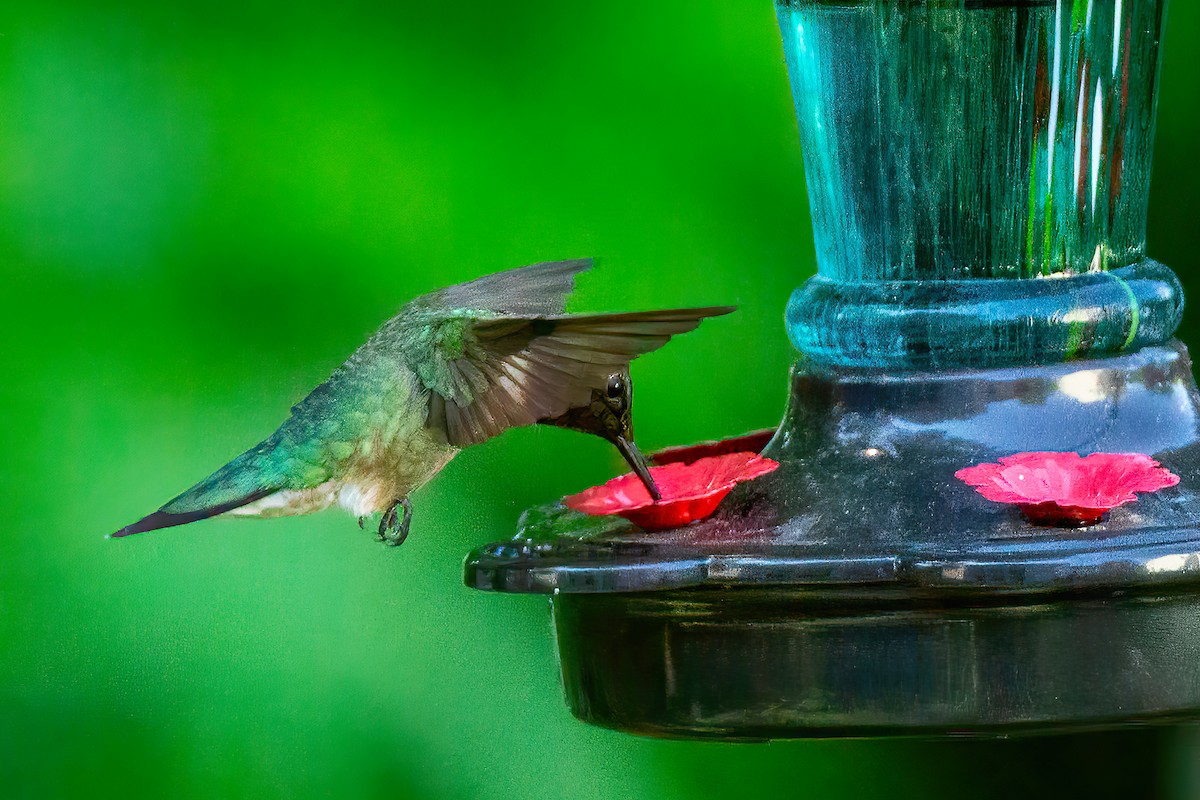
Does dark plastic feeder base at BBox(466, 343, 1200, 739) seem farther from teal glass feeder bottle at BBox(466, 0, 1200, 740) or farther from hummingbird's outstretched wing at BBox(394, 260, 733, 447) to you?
hummingbird's outstretched wing at BBox(394, 260, 733, 447)

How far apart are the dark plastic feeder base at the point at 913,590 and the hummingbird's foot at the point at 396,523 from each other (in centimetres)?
66

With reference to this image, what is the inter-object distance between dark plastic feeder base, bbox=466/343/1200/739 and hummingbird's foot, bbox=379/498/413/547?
0.66 m

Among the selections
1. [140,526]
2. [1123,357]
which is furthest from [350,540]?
[1123,357]

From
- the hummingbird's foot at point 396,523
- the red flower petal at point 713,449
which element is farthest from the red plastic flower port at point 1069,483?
the hummingbird's foot at point 396,523

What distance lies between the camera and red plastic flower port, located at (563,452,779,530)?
5.68 feet

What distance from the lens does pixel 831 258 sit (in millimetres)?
1966

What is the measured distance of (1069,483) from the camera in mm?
1527

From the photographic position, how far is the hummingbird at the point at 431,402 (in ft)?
6.39

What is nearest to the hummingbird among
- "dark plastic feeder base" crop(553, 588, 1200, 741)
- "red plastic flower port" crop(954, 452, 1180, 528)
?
"dark plastic feeder base" crop(553, 588, 1200, 741)

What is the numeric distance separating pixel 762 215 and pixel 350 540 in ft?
4.17

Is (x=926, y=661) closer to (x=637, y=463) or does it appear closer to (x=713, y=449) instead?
(x=637, y=463)

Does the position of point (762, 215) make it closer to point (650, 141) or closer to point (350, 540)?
point (650, 141)

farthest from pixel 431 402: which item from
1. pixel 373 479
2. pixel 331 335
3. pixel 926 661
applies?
pixel 331 335

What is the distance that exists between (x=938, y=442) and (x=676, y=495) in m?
0.28
